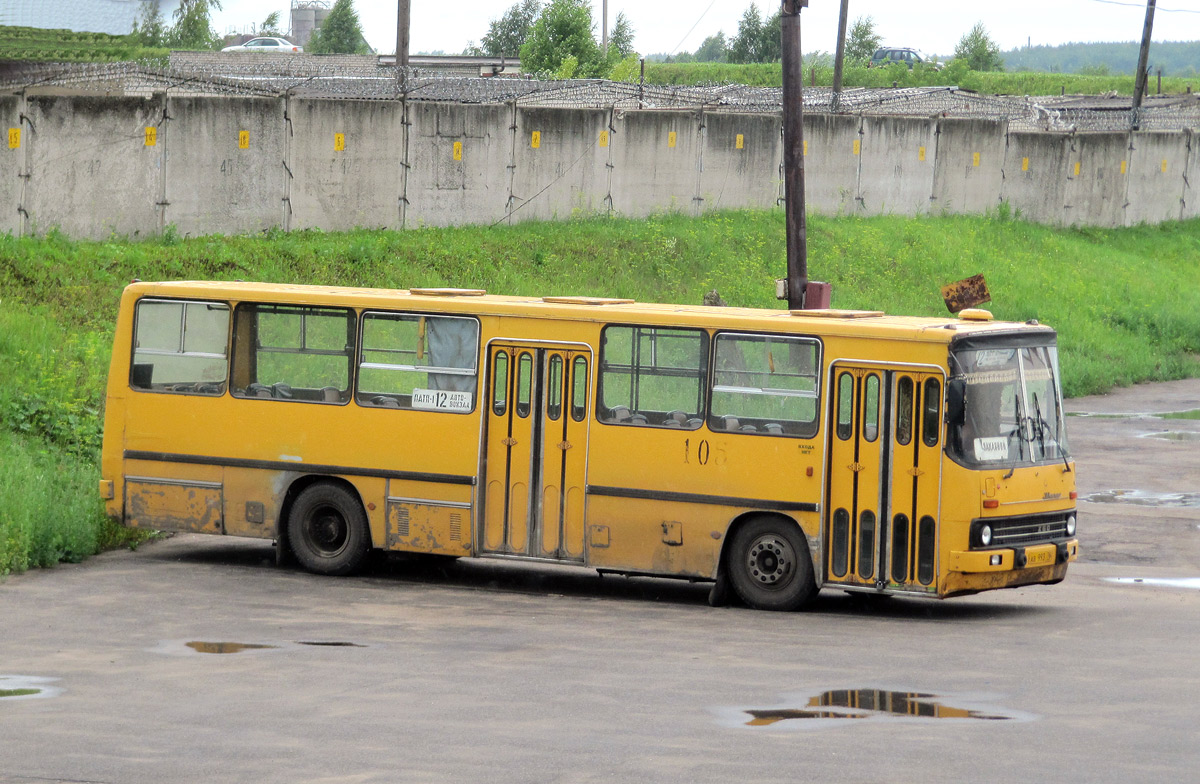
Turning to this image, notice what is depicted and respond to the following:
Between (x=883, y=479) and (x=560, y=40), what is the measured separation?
5616cm

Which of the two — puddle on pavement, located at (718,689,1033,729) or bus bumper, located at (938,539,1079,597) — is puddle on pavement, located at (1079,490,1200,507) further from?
puddle on pavement, located at (718,689,1033,729)

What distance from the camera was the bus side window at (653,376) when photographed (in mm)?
13414

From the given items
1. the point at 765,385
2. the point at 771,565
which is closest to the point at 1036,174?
the point at 765,385

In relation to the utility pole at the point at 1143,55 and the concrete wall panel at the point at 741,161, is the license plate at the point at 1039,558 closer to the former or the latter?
the concrete wall panel at the point at 741,161

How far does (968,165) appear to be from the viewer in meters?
41.2

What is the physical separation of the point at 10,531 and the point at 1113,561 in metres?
11.1

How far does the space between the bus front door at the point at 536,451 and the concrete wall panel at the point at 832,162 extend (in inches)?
958

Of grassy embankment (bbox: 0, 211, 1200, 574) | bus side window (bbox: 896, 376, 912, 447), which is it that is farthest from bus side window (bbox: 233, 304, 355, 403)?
bus side window (bbox: 896, 376, 912, 447)

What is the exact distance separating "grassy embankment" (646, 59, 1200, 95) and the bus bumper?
6470 cm

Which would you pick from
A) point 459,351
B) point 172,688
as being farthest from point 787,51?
point 172,688

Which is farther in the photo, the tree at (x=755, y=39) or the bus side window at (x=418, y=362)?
the tree at (x=755, y=39)

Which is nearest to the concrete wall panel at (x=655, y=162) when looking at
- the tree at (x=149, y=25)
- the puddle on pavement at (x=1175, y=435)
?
the puddle on pavement at (x=1175, y=435)

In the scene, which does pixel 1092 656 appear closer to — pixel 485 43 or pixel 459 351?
pixel 459 351

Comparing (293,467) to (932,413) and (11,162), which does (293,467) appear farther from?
(11,162)
